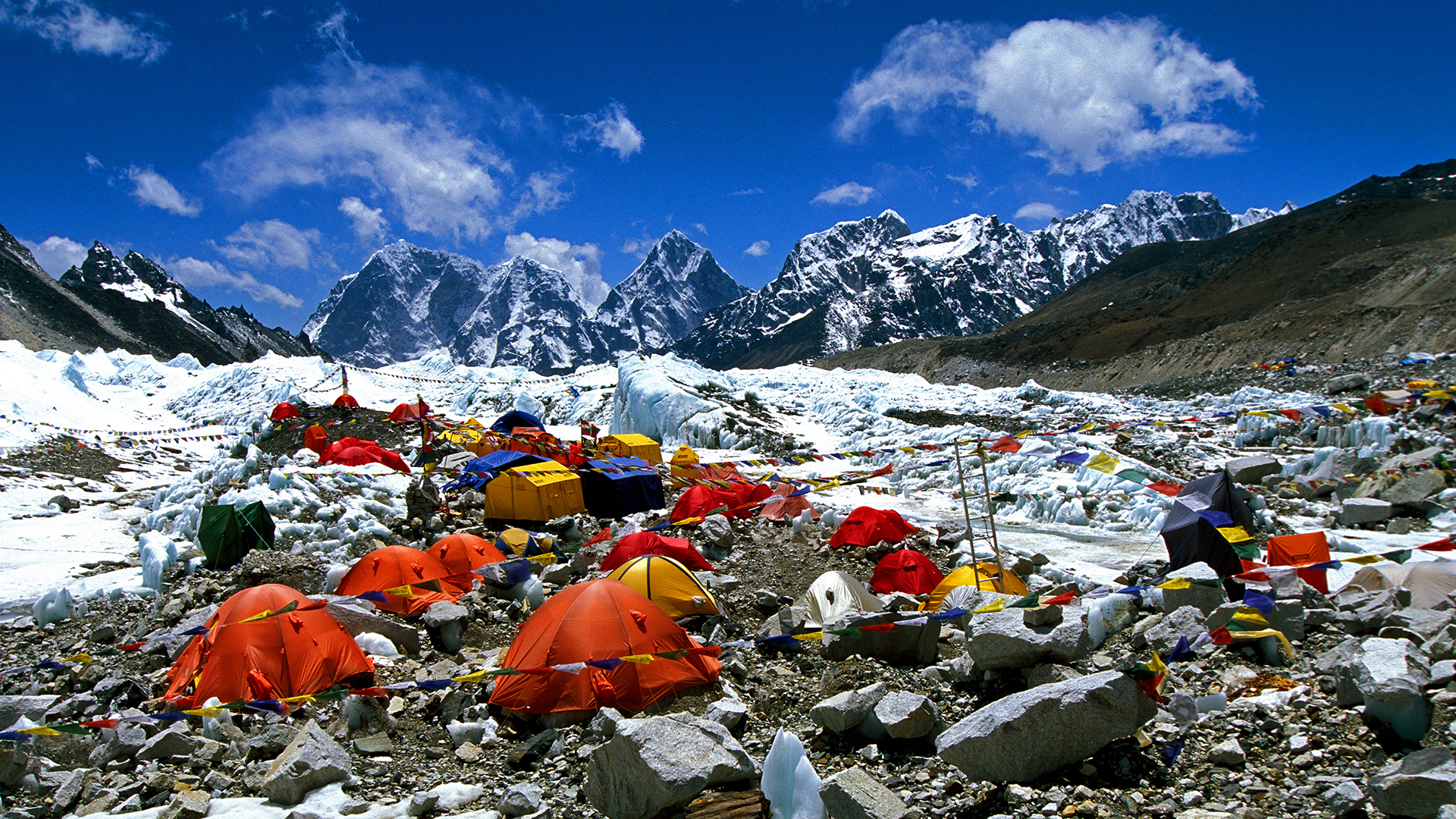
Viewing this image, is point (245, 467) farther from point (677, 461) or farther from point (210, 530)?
point (677, 461)

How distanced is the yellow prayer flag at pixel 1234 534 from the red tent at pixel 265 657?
36.4 feet

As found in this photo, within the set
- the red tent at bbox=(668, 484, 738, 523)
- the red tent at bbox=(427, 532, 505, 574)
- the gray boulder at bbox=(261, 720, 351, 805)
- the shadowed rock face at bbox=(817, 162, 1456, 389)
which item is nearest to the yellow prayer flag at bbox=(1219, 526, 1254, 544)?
the red tent at bbox=(668, 484, 738, 523)

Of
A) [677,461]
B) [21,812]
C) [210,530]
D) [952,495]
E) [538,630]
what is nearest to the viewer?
[21,812]

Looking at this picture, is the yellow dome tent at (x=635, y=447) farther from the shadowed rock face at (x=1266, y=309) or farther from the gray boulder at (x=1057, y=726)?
the shadowed rock face at (x=1266, y=309)

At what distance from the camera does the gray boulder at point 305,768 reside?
214 inches

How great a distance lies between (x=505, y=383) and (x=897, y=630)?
43523mm

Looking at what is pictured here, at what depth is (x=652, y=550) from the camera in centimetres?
1200

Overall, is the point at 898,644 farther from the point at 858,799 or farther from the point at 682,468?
the point at 682,468

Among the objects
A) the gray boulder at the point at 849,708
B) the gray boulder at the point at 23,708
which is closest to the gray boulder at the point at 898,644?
the gray boulder at the point at 849,708

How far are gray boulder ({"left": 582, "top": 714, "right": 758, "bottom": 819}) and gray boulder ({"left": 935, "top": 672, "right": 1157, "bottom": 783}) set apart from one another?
67.4 inches

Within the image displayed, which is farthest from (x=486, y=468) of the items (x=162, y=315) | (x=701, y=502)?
(x=162, y=315)

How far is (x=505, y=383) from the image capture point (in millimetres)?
47438

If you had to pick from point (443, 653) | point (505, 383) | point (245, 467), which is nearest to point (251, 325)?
point (505, 383)

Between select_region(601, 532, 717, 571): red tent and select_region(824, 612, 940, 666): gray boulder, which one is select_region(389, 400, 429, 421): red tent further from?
select_region(824, 612, 940, 666): gray boulder
